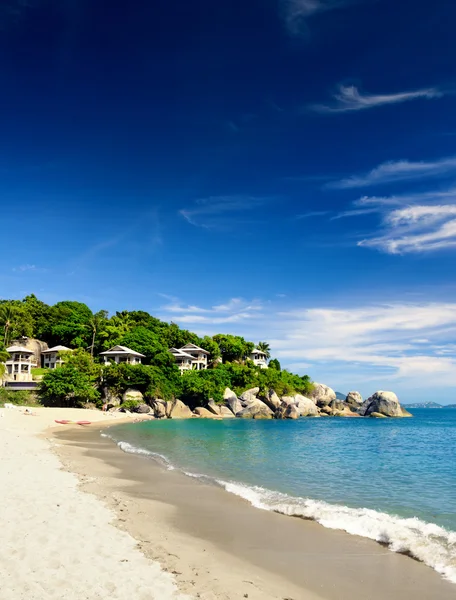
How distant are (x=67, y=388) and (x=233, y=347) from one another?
40.3 m

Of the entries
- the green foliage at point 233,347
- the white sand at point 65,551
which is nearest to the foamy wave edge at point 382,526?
the white sand at point 65,551

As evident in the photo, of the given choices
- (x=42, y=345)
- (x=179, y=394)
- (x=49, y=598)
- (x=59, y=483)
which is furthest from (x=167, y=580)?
(x=42, y=345)

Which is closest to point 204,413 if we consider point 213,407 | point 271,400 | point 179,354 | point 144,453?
point 213,407

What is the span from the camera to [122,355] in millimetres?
70812

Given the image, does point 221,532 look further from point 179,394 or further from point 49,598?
point 179,394

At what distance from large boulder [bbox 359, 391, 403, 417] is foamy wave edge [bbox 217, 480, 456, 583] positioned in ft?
261

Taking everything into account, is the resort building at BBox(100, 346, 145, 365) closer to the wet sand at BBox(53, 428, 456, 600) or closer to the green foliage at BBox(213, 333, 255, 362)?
the green foliage at BBox(213, 333, 255, 362)

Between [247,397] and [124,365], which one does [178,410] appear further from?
[247,397]

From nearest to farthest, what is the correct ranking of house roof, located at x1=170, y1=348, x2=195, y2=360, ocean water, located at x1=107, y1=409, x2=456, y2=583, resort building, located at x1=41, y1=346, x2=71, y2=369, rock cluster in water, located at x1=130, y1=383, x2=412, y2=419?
ocean water, located at x1=107, y1=409, x2=456, y2=583 → rock cluster in water, located at x1=130, y1=383, x2=412, y2=419 → resort building, located at x1=41, y1=346, x2=71, y2=369 → house roof, located at x1=170, y1=348, x2=195, y2=360

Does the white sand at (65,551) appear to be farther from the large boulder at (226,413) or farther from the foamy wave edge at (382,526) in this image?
the large boulder at (226,413)

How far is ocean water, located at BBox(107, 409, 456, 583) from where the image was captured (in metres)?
10.8

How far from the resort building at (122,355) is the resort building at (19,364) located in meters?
11.9

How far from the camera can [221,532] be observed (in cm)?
1060

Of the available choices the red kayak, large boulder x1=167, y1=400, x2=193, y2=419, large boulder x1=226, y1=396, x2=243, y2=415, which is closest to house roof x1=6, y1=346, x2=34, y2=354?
large boulder x1=167, y1=400, x2=193, y2=419
